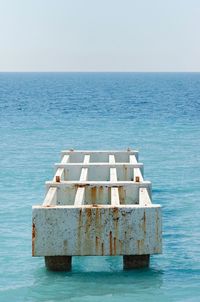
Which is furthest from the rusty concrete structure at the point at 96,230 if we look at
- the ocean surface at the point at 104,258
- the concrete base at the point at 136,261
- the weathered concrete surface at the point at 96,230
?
the ocean surface at the point at 104,258

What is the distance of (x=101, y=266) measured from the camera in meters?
13.0

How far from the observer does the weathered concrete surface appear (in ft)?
37.7

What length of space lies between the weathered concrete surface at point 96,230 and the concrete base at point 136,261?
522mm

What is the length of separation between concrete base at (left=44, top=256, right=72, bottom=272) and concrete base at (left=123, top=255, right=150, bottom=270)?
924mm

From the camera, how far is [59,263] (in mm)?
12203

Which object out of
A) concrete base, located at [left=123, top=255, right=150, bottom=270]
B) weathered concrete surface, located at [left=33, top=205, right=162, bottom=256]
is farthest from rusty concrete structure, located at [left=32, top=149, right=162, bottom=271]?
concrete base, located at [left=123, top=255, right=150, bottom=270]

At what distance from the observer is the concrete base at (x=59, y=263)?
12.2m

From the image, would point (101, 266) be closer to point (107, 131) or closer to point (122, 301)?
point (122, 301)

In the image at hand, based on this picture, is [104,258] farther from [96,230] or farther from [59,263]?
[96,230]

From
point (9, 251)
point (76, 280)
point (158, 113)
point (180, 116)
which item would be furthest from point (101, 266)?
point (158, 113)

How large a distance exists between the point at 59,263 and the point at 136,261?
126 centimetres

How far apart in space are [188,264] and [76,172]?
3.58 meters

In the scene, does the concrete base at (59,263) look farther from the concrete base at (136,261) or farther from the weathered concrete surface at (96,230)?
the concrete base at (136,261)

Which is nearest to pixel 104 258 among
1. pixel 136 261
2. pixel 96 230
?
pixel 136 261
